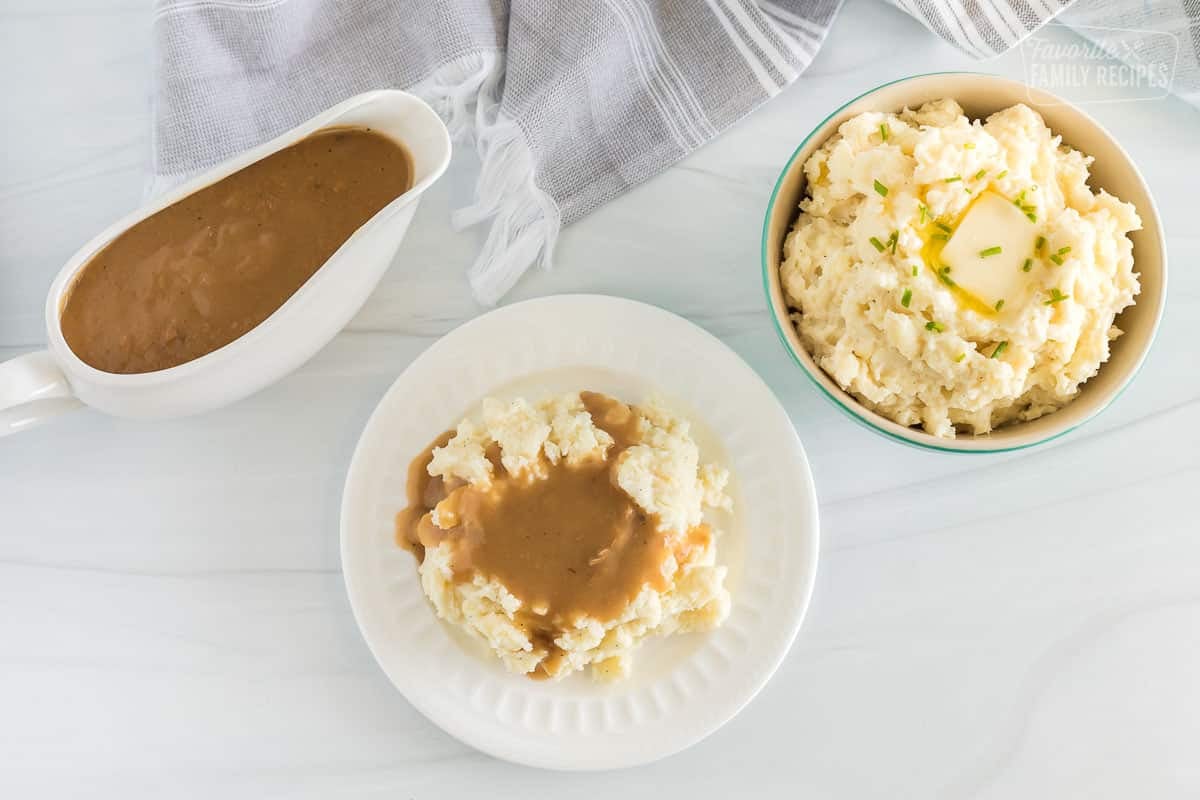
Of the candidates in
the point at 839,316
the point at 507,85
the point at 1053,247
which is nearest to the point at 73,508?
the point at 507,85

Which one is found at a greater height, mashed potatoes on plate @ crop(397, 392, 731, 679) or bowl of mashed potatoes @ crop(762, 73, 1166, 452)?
bowl of mashed potatoes @ crop(762, 73, 1166, 452)

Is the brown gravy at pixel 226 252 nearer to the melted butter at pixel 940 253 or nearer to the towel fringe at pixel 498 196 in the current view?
the towel fringe at pixel 498 196

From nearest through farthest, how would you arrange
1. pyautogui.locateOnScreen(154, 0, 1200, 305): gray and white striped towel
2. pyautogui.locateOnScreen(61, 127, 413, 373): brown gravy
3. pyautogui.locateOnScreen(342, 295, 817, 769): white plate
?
pyautogui.locateOnScreen(61, 127, 413, 373): brown gravy < pyautogui.locateOnScreen(342, 295, 817, 769): white plate < pyautogui.locateOnScreen(154, 0, 1200, 305): gray and white striped towel

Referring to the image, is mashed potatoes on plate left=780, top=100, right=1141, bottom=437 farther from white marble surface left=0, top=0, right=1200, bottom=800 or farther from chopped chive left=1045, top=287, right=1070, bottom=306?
white marble surface left=0, top=0, right=1200, bottom=800

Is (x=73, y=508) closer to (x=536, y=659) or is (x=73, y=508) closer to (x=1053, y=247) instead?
(x=536, y=659)

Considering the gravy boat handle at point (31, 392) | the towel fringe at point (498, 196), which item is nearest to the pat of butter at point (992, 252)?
the towel fringe at point (498, 196)

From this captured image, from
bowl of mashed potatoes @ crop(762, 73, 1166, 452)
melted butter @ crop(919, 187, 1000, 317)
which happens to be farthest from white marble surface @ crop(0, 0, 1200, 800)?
melted butter @ crop(919, 187, 1000, 317)

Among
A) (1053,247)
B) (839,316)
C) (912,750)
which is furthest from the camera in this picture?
(912,750)
